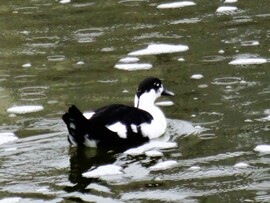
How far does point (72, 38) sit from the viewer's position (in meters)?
13.7

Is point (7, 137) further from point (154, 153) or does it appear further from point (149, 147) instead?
point (154, 153)

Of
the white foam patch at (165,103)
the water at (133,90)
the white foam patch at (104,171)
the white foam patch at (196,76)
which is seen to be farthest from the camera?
the white foam patch at (196,76)

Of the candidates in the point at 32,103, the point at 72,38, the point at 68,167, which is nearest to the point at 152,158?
the point at 68,167

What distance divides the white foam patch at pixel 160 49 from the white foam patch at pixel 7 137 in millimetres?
3310

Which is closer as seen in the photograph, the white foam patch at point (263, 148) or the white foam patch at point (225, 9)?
the white foam patch at point (263, 148)

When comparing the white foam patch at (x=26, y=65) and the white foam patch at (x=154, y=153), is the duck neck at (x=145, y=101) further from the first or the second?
the white foam patch at (x=26, y=65)

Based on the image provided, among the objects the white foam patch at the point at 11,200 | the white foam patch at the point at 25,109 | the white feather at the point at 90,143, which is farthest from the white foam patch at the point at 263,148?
the white foam patch at the point at 25,109

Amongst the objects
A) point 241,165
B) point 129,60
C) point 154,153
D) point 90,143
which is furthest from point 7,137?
point 129,60

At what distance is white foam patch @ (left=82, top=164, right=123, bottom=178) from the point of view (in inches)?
322

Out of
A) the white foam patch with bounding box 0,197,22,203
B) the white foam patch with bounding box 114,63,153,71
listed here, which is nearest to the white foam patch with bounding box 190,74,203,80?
the white foam patch with bounding box 114,63,153,71

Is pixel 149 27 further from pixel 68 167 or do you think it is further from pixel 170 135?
pixel 68 167

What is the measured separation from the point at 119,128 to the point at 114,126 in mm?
56

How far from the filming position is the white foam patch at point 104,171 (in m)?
8.19

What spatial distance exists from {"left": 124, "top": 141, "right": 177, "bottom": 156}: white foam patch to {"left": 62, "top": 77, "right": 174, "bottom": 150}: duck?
109 millimetres
